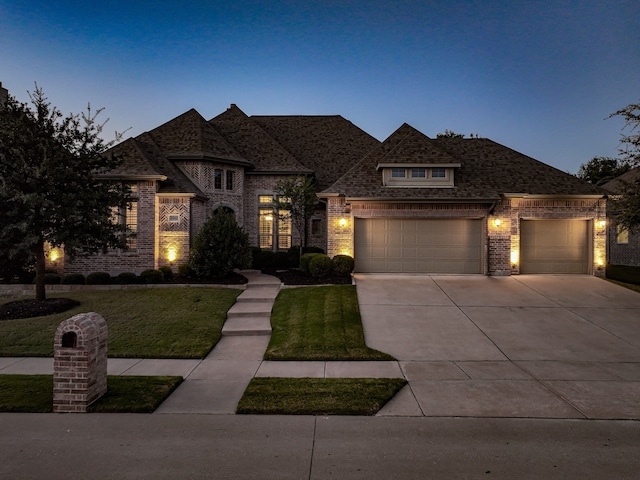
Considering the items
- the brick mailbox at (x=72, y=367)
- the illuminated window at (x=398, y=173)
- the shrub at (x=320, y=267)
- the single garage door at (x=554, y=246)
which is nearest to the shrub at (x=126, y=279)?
the shrub at (x=320, y=267)

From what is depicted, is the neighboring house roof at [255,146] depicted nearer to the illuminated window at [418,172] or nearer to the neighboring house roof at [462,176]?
the neighboring house roof at [462,176]

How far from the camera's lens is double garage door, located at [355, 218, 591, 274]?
49.5 feet

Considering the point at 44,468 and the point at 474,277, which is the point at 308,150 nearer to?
the point at 474,277

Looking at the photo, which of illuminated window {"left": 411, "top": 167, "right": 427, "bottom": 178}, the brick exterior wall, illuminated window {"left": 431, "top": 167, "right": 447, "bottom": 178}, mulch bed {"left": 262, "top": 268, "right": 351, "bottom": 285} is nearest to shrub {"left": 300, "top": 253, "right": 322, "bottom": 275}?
mulch bed {"left": 262, "top": 268, "right": 351, "bottom": 285}

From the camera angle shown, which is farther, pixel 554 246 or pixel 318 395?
pixel 554 246

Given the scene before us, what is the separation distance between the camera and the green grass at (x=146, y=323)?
24.9 feet

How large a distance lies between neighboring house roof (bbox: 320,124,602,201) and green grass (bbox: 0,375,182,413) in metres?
10.8

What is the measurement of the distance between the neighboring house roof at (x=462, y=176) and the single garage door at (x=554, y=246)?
57.8 inches

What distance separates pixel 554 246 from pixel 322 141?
14.1m

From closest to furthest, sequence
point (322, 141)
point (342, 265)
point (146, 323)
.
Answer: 1. point (146, 323)
2. point (342, 265)
3. point (322, 141)

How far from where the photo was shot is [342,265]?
13969 mm

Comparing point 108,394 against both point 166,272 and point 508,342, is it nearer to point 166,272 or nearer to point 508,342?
point 508,342

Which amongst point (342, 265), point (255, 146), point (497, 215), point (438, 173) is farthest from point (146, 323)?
point (497, 215)

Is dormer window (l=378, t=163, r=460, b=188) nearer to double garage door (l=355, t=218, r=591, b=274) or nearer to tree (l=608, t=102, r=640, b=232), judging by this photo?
double garage door (l=355, t=218, r=591, b=274)
